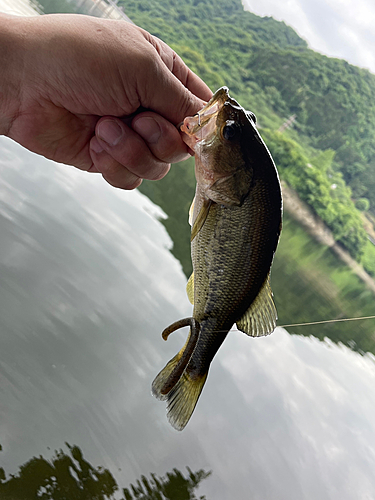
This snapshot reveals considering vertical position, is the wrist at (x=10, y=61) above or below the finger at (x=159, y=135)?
below

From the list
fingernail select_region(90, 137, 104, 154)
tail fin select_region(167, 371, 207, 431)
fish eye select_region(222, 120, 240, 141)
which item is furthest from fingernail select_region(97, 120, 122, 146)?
tail fin select_region(167, 371, 207, 431)

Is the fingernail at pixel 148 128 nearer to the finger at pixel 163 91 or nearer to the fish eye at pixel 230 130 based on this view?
the finger at pixel 163 91

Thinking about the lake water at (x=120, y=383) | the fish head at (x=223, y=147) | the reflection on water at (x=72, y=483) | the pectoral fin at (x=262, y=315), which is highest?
the fish head at (x=223, y=147)

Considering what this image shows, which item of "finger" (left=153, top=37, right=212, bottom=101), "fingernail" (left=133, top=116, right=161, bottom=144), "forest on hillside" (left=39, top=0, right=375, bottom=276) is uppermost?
"forest on hillside" (left=39, top=0, right=375, bottom=276)

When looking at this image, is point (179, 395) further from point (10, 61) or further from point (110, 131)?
point (10, 61)

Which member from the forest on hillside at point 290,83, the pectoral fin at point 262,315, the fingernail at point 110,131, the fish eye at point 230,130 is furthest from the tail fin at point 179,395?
the forest on hillside at point 290,83

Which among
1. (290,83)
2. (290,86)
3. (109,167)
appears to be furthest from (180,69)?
(290,83)

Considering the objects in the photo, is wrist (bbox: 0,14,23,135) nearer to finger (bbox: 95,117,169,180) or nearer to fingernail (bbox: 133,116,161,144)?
finger (bbox: 95,117,169,180)
